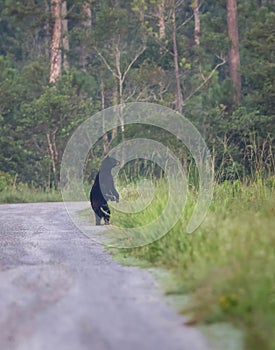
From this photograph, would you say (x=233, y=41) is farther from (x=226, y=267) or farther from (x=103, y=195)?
(x=226, y=267)

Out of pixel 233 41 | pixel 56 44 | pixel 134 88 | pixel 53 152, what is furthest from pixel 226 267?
pixel 56 44

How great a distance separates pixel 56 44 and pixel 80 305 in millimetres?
23316

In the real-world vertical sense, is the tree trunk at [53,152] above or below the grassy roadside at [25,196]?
above

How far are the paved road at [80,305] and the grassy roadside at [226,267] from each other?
0.23 meters

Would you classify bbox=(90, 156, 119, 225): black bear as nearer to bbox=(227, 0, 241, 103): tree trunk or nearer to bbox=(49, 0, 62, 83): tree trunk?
bbox=(227, 0, 241, 103): tree trunk

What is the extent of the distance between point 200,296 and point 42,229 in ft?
19.4

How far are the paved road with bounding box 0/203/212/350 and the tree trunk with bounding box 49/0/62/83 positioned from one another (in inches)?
773

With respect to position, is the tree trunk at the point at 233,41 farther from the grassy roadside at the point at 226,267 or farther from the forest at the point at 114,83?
the grassy roadside at the point at 226,267

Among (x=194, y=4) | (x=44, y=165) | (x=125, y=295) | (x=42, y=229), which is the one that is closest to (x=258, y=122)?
(x=194, y=4)

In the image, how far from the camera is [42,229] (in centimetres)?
1036

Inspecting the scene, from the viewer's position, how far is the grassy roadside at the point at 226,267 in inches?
171

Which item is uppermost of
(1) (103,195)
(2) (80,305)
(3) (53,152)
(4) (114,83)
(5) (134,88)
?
(4) (114,83)

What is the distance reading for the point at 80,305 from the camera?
485 cm

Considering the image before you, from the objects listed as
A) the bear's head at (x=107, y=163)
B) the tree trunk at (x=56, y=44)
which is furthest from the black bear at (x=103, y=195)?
the tree trunk at (x=56, y=44)
